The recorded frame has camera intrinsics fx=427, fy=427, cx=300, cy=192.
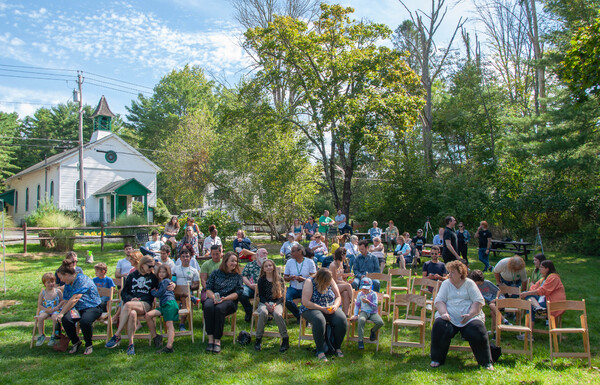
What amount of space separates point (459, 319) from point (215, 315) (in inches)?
128

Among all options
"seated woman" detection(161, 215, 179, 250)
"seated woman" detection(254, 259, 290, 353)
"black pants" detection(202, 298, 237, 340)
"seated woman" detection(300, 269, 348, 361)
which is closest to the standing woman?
"black pants" detection(202, 298, 237, 340)

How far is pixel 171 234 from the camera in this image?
1245 centimetres

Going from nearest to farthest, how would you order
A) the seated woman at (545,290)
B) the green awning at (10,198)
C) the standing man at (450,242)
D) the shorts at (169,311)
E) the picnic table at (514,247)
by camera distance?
the shorts at (169,311) → the seated woman at (545,290) → the standing man at (450,242) → the picnic table at (514,247) → the green awning at (10,198)

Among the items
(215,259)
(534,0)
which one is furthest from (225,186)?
(534,0)

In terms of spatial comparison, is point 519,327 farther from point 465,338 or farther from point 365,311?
point 365,311

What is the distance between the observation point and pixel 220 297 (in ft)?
20.6

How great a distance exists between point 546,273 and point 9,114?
5133cm

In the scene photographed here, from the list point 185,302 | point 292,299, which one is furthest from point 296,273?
point 185,302

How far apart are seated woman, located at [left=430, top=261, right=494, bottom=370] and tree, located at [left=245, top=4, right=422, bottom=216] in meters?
11.6

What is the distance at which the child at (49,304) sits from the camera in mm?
6004

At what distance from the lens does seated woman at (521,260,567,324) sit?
6.15m

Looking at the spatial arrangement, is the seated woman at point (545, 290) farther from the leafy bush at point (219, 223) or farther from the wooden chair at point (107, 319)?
the leafy bush at point (219, 223)

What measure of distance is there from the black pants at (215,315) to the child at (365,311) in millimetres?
1821

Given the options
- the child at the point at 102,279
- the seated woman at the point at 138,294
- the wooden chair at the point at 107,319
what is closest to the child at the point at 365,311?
the seated woman at the point at 138,294
